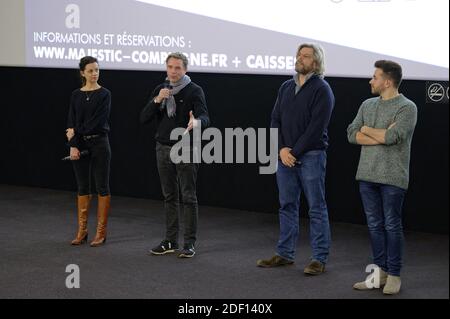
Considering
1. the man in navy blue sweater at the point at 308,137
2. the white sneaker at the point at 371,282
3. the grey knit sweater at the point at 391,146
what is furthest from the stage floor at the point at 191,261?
the grey knit sweater at the point at 391,146

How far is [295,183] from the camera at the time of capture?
5207 mm

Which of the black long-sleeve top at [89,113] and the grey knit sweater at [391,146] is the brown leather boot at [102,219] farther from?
the grey knit sweater at [391,146]

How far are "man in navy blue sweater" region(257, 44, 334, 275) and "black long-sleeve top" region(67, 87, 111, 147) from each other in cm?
123

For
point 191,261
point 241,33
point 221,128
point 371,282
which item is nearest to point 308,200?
point 371,282

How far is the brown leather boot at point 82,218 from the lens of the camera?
5.95 meters

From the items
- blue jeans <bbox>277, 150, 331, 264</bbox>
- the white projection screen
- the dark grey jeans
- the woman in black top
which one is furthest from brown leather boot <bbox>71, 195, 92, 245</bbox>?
the white projection screen

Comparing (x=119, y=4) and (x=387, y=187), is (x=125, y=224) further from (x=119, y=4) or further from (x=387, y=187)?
(x=387, y=187)

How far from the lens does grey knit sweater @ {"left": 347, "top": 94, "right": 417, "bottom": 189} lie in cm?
448

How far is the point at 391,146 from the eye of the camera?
453 centimetres

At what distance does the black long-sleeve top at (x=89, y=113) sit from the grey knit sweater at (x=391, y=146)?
1912mm

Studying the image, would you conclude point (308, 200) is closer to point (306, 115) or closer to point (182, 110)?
point (306, 115)

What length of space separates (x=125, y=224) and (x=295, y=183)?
80.5 inches

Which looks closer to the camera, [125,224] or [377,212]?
[377,212]

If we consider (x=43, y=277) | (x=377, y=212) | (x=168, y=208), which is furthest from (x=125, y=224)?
(x=377, y=212)
